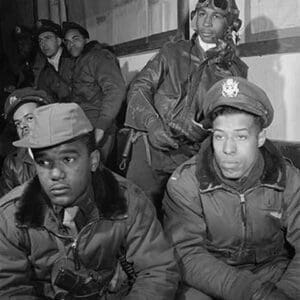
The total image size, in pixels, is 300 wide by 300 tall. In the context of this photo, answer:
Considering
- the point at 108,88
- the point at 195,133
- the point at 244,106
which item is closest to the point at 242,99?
the point at 244,106

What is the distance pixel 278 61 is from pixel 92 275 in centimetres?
217

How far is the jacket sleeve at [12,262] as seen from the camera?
2.30 m

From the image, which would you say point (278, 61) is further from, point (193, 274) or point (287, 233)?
point (193, 274)

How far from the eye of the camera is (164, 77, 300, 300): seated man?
8.41 ft

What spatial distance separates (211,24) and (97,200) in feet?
5.03

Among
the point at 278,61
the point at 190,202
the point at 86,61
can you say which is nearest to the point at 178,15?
the point at 86,61

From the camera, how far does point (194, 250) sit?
2.67m

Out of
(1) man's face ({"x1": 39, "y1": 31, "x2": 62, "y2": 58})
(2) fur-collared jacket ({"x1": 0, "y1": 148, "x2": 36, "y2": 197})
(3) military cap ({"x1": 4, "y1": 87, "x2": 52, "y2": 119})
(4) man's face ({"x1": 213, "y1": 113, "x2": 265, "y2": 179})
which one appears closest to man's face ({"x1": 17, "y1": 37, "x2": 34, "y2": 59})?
(1) man's face ({"x1": 39, "y1": 31, "x2": 62, "y2": 58})

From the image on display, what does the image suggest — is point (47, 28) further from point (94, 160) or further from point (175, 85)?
point (94, 160)

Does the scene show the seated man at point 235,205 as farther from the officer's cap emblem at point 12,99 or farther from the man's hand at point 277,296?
the officer's cap emblem at point 12,99

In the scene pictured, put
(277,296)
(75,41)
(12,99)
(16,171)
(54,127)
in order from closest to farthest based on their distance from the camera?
(54,127) → (277,296) → (16,171) → (12,99) → (75,41)

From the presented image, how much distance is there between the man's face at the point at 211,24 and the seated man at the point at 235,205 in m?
0.77

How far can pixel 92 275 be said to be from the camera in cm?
242

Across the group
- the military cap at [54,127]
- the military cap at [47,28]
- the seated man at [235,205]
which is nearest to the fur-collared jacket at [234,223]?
the seated man at [235,205]
